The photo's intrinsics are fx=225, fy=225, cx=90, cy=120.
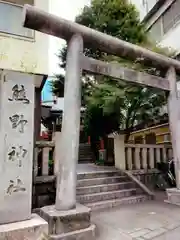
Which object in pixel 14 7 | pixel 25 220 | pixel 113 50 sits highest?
pixel 14 7

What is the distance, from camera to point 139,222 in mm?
4629

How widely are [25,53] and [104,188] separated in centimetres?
511

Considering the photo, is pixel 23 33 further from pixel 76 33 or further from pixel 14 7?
pixel 76 33

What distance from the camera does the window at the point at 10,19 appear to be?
7251mm

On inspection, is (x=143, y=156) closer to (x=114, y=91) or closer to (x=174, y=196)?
(x=174, y=196)

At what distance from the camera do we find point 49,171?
6062 mm

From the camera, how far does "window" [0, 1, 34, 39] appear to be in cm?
725

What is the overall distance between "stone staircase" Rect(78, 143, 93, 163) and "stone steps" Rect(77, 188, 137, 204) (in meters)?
7.42

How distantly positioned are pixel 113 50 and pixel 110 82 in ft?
13.0

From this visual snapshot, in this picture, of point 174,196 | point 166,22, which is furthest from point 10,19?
point 166,22

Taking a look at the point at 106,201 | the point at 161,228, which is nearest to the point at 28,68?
the point at 106,201

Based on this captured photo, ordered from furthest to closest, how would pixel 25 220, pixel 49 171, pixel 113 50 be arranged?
pixel 49 171 → pixel 113 50 → pixel 25 220

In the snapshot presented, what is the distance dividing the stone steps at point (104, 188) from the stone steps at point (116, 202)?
45 cm

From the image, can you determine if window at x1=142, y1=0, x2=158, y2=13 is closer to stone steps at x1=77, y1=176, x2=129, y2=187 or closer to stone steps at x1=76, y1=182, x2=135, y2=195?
stone steps at x1=77, y1=176, x2=129, y2=187
